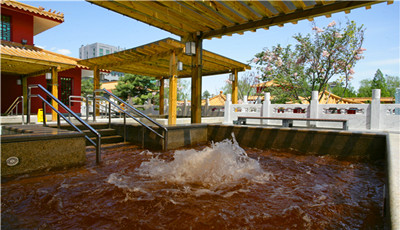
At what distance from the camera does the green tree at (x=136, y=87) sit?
80.8 ft

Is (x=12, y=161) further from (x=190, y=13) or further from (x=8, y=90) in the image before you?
(x=8, y=90)

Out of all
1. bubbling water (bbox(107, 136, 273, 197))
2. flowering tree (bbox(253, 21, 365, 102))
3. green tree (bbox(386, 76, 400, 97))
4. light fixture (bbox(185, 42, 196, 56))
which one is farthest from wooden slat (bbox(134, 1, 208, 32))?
green tree (bbox(386, 76, 400, 97))

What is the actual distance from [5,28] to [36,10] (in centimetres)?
190

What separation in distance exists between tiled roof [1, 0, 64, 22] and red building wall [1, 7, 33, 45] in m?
0.56

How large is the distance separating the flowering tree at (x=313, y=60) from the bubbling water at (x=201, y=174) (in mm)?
12224

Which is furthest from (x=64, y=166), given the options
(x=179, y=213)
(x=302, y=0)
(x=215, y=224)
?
(x=302, y=0)

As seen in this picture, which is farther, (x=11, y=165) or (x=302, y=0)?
(x=302, y=0)

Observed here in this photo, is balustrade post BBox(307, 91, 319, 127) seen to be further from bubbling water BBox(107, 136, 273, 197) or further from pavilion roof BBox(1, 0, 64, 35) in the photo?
pavilion roof BBox(1, 0, 64, 35)

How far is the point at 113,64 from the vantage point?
36.6 ft

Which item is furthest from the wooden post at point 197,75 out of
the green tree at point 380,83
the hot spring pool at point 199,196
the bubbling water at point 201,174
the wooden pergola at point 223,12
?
the green tree at point 380,83

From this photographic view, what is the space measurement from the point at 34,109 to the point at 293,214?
16233 mm

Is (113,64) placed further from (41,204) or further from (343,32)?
(343,32)

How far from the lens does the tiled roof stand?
480 inches

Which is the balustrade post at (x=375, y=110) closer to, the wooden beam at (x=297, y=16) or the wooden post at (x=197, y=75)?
the wooden beam at (x=297, y=16)
